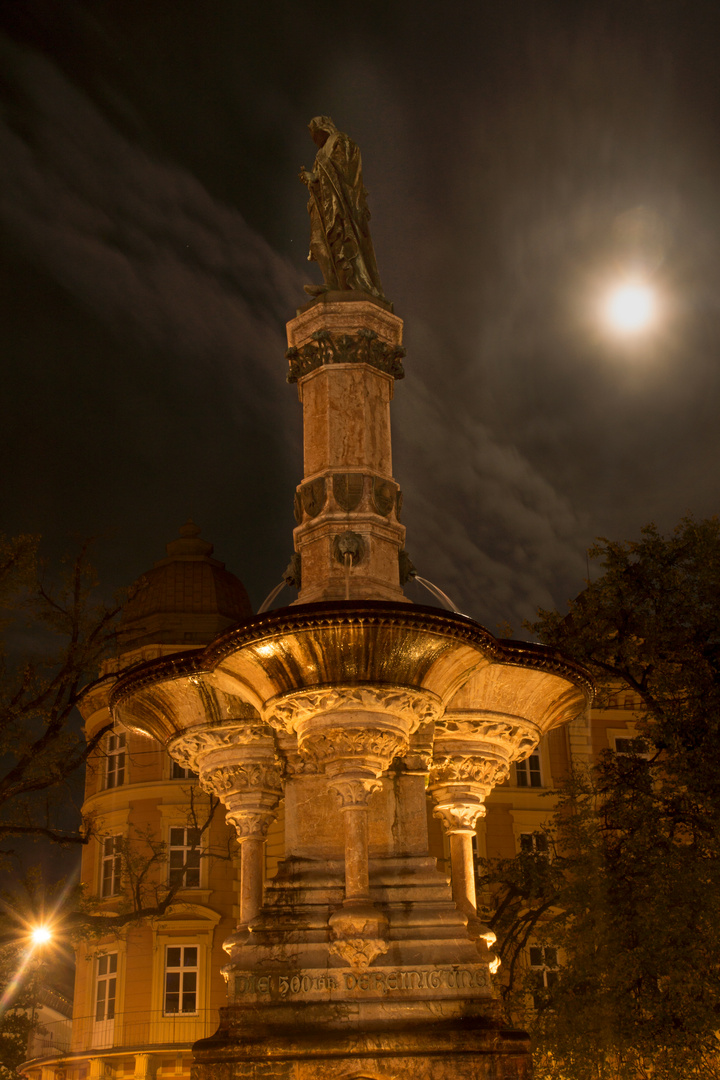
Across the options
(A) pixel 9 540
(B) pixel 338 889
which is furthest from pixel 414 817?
(A) pixel 9 540

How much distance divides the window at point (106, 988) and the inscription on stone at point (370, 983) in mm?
24643

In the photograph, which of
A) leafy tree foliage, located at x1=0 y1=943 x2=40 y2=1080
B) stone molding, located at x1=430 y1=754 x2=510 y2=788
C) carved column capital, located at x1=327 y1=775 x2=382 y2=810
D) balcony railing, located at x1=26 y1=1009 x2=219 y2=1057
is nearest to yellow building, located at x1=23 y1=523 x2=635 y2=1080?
balcony railing, located at x1=26 y1=1009 x2=219 y2=1057

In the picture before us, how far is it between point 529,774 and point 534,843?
2.90 meters

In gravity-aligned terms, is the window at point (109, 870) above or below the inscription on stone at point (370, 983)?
above

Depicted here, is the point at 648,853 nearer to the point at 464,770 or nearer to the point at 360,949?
the point at 464,770

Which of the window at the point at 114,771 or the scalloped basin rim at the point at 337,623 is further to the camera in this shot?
the window at the point at 114,771

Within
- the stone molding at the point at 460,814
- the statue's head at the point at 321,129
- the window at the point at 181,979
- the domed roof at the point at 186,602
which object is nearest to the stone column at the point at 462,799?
the stone molding at the point at 460,814

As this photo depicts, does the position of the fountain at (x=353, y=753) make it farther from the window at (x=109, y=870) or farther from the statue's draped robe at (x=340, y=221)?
the window at (x=109, y=870)

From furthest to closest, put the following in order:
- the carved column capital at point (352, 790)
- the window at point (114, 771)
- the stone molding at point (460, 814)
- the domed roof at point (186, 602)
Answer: the domed roof at point (186, 602) < the window at point (114, 771) < the stone molding at point (460, 814) < the carved column capital at point (352, 790)

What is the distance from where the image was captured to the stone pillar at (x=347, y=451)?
12211 millimetres

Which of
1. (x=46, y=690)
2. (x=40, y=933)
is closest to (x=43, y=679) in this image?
(x=46, y=690)

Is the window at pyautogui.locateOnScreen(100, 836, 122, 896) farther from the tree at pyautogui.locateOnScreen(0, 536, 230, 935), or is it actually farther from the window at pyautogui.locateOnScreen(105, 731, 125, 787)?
the tree at pyautogui.locateOnScreen(0, 536, 230, 935)

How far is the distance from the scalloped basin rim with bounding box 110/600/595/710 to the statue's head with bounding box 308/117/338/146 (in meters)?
7.17

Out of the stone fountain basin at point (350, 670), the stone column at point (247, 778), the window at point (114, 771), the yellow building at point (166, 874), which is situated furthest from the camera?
the window at point (114, 771)
